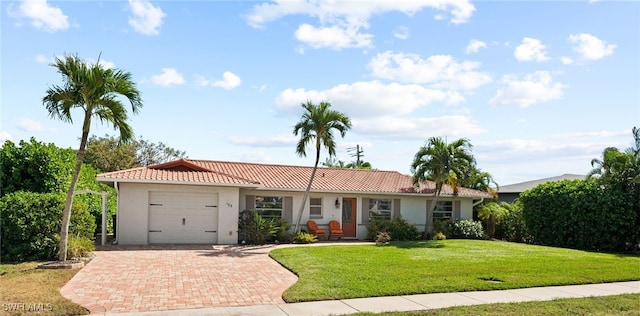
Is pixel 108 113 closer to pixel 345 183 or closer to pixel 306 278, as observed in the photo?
pixel 306 278

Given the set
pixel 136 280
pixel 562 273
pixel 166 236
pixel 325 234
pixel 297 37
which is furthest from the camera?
pixel 325 234

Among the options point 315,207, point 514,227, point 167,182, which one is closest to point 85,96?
point 167,182

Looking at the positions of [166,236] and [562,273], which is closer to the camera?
[562,273]

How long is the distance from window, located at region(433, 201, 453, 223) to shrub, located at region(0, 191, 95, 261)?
17.0m

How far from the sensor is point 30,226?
12625 mm

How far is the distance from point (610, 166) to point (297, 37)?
13.4 metres

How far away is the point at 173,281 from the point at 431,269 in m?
6.19

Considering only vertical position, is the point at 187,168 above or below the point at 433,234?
above

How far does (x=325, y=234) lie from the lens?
2158 cm

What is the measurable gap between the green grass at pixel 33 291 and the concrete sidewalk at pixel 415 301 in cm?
137

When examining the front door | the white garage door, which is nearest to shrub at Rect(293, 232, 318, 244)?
the front door

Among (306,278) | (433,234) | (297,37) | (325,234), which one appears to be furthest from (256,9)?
(433,234)

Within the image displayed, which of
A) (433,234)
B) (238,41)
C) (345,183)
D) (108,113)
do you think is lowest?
(433,234)

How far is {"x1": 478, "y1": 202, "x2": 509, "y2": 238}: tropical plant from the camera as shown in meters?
23.7
